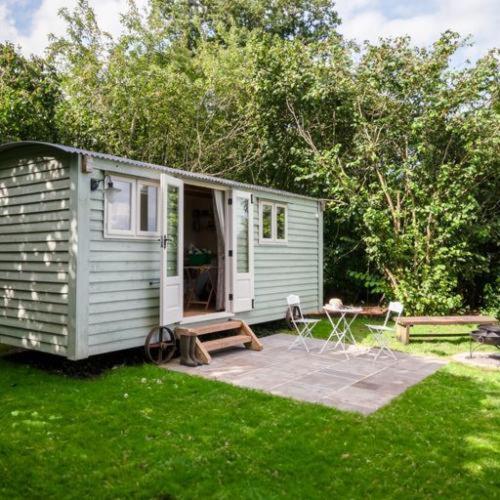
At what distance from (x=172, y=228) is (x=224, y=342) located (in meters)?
1.77

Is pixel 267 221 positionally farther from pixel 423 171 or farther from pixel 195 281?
pixel 423 171

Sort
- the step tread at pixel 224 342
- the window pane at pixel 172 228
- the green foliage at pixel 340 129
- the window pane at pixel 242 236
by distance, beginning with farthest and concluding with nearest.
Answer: the green foliage at pixel 340 129 < the window pane at pixel 242 236 < the step tread at pixel 224 342 < the window pane at pixel 172 228

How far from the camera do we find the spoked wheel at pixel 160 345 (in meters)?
6.00

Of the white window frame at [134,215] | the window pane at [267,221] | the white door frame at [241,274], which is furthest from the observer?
the window pane at [267,221]

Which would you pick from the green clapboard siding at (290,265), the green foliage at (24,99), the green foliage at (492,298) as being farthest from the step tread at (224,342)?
the green foliage at (24,99)

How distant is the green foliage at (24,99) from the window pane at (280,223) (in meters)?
6.72

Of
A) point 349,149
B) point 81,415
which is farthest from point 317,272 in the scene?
point 81,415

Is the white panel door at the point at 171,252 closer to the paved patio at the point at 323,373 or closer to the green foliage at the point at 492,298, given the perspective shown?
the paved patio at the point at 323,373

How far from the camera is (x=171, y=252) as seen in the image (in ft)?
20.6

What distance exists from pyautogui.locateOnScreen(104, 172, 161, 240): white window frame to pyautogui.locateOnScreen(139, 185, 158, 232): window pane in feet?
0.15

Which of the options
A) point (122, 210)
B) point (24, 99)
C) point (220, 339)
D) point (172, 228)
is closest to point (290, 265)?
point (220, 339)

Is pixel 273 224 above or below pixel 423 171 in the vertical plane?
below

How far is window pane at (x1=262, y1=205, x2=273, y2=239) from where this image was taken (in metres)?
8.58

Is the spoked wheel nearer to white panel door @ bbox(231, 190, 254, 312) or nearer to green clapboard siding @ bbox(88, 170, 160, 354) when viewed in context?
green clapboard siding @ bbox(88, 170, 160, 354)
